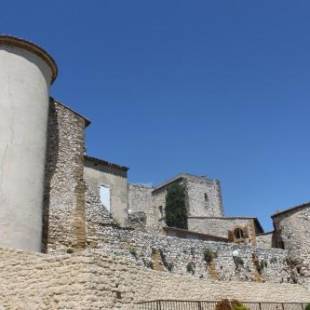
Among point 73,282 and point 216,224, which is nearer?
point 73,282

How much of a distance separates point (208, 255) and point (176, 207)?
27.3m

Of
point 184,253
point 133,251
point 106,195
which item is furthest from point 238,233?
point 133,251

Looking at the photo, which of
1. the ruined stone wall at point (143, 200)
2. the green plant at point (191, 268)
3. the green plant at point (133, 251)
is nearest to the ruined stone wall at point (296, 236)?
the green plant at point (191, 268)

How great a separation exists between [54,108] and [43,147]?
3.00m

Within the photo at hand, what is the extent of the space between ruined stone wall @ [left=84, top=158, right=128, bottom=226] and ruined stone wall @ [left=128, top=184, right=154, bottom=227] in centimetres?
1708

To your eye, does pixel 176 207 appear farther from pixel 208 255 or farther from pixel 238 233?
pixel 208 255

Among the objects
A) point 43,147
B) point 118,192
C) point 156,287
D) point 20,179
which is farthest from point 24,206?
point 118,192

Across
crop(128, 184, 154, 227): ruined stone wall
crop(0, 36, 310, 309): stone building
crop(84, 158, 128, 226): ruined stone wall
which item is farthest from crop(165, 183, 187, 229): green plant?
crop(0, 36, 310, 309): stone building

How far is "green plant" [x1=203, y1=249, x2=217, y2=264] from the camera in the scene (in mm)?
23156

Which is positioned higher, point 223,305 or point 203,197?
point 203,197

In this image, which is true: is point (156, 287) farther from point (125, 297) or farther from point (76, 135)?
point (76, 135)

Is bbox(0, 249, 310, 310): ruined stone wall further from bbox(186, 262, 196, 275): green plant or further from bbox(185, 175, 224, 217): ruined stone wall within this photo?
bbox(185, 175, 224, 217): ruined stone wall

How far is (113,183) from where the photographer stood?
32.4 metres

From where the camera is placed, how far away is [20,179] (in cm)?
1630
